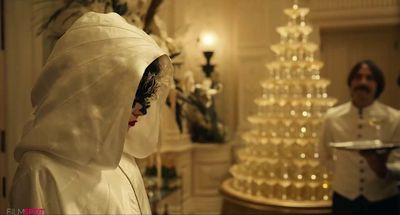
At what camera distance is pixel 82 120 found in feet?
1.43

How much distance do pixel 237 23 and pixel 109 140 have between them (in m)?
0.62

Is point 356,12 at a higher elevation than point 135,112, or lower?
higher

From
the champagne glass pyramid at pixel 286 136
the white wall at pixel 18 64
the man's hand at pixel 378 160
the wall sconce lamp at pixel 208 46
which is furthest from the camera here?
the champagne glass pyramid at pixel 286 136

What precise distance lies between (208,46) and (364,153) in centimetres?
42

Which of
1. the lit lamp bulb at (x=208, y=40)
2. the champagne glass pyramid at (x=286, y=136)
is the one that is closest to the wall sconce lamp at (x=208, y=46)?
the lit lamp bulb at (x=208, y=40)

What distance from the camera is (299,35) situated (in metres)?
1.27

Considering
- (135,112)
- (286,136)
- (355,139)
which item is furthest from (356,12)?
(135,112)

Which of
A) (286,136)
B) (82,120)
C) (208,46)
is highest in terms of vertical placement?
(208,46)

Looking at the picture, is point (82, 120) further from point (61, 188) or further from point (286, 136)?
point (286, 136)

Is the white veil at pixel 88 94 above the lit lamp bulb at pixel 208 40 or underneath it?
underneath

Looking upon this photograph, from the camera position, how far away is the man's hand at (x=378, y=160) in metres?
0.78

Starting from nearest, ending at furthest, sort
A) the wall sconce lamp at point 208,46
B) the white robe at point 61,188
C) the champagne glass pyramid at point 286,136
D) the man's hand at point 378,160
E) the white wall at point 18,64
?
1. the white robe at point 61,188
2. the white wall at point 18,64
3. the man's hand at point 378,160
4. the wall sconce lamp at point 208,46
5. the champagne glass pyramid at point 286,136

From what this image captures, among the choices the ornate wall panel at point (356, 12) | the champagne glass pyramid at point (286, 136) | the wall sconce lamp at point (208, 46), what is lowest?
the champagne glass pyramid at point (286, 136)

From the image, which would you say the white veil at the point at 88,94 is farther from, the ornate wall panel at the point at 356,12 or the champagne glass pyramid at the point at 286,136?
the champagne glass pyramid at the point at 286,136
